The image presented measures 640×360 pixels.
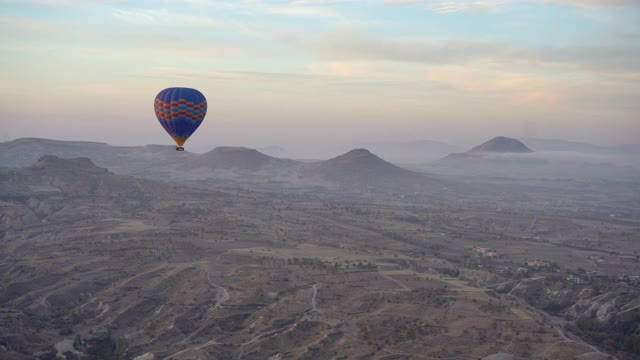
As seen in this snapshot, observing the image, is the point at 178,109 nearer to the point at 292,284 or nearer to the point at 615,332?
the point at 292,284

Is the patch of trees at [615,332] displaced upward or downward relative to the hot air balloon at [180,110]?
downward

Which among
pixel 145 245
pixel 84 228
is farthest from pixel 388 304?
pixel 84 228

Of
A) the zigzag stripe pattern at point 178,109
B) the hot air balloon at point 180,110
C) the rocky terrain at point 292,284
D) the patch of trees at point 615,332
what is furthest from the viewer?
the hot air balloon at point 180,110

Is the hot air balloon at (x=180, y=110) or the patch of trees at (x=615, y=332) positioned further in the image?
the hot air balloon at (x=180, y=110)

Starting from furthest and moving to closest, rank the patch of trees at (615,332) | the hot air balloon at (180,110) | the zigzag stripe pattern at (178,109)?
the hot air balloon at (180,110) < the zigzag stripe pattern at (178,109) < the patch of trees at (615,332)

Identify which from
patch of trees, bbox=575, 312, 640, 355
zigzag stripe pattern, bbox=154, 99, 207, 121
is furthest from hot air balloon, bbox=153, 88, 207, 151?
patch of trees, bbox=575, 312, 640, 355

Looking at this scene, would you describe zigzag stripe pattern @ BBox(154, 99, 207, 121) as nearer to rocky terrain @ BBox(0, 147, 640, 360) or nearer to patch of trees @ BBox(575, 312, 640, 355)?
rocky terrain @ BBox(0, 147, 640, 360)

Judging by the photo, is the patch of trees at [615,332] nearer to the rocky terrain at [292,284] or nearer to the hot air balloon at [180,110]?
the rocky terrain at [292,284]

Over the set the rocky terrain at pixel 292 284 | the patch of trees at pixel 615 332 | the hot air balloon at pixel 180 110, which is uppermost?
the hot air balloon at pixel 180 110

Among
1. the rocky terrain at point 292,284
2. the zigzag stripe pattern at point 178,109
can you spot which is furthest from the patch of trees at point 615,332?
the zigzag stripe pattern at point 178,109

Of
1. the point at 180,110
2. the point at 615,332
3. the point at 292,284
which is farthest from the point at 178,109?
the point at 615,332
